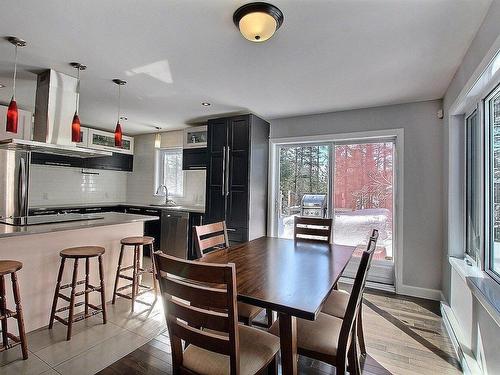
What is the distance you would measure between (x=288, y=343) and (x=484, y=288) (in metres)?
1.33

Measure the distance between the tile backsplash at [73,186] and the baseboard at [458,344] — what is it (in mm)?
5843

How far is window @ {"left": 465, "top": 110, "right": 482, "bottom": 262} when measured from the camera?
7.06 ft

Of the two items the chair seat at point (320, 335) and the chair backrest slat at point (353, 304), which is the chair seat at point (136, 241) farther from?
the chair backrest slat at point (353, 304)

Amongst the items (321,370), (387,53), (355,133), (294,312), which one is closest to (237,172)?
(355,133)

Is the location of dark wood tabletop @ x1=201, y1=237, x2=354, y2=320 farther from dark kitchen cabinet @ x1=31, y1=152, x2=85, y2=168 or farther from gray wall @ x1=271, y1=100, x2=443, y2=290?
dark kitchen cabinet @ x1=31, y1=152, x2=85, y2=168

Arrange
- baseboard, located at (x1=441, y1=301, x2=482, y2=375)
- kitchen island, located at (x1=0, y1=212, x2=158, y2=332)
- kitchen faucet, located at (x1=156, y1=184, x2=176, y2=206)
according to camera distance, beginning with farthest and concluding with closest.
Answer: kitchen faucet, located at (x1=156, y1=184, x2=176, y2=206) < kitchen island, located at (x1=0, y1=212, x2=158, y2=332) < baseboard, located at (x1=441, y1=301, x2=482, y2=375)

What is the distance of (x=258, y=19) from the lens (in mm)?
1661

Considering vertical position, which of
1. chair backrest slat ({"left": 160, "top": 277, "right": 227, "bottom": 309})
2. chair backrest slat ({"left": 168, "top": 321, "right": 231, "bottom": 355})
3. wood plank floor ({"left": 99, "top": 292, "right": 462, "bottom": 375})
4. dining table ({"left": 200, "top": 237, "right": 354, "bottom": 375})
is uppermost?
chair backrest slat ({"left": 160, "top": 277, "right": 227, "bottom": 309})

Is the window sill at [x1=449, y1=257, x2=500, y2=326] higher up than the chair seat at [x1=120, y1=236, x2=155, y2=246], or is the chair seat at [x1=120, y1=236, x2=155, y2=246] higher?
the chair seat at [x1=120, y1=236, x2=155, y2=246]

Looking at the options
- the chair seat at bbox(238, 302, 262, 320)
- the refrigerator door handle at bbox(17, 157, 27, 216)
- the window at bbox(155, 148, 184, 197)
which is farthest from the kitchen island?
the window at bbox(155, 148, 184, 197)

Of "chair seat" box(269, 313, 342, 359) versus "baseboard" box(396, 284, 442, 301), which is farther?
"baseboard" box(396, 284, 442, 301)

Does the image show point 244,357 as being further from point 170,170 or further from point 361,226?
point 170,170

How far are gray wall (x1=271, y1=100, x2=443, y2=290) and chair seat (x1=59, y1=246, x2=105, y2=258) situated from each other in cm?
342

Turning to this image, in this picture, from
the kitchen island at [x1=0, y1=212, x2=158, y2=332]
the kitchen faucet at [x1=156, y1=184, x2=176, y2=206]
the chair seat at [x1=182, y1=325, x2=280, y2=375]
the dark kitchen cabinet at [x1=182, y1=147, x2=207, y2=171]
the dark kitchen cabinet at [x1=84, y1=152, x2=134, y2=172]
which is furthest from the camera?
the kitchen faucet at [x1=156, y1=184, x2=176, y2=206]
